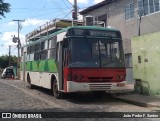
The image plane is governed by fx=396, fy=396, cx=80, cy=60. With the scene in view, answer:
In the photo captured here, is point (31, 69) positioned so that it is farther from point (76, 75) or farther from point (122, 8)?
point (122, 8)

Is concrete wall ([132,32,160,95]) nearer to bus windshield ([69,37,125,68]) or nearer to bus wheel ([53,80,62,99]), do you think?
bus windshield ([69,37,125,68])

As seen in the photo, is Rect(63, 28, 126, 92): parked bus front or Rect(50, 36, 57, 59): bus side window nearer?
Rect(63, 28, 126, 92): parked bus front

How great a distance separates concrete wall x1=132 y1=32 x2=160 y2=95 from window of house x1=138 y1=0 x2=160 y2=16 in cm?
914

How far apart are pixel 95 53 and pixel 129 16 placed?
1587 centimetres

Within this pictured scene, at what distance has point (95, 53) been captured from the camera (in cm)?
1627

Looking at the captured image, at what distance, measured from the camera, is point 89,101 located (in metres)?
17.2

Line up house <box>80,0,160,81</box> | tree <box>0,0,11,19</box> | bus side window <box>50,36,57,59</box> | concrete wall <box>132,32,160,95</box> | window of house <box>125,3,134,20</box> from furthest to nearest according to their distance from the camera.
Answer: window of house <box>125,3,134,20</box>, house <box>80,0,160,81</box>, bus side window <box>50,36,57,59</box>, concrete wall <box>132,32,160,95</box>, tree <box>0,0,11,19</box>

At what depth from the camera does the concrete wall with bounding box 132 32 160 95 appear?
17.1 meters

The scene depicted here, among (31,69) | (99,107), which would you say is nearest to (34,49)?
(31,69)

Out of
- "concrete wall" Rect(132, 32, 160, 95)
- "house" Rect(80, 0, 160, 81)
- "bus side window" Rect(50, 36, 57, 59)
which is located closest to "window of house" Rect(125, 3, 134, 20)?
"house" Rect(80, 0, 160, 81)

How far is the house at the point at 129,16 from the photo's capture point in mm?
27547

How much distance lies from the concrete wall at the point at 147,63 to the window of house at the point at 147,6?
9.14 m

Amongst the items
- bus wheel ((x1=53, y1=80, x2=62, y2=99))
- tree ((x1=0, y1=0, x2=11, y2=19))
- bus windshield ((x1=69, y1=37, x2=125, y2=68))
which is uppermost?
tree ((x1=0, y1=0, x2=11, y2=19))

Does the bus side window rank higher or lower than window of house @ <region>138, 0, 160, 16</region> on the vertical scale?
lower
